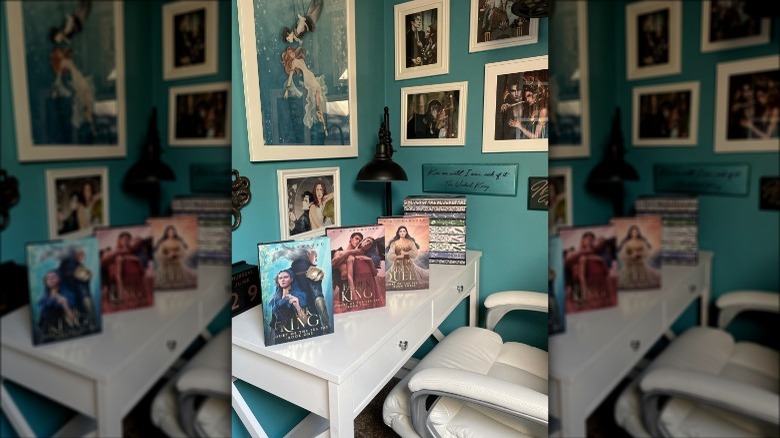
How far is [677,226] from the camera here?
62 cm

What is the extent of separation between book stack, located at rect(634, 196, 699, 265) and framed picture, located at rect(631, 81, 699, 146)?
0.24 ft

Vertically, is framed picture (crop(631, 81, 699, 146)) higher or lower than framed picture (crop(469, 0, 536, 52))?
lower

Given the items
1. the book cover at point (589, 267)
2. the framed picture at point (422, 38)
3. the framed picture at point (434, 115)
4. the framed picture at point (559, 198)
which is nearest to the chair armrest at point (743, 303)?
the book cover at point (589, 267)

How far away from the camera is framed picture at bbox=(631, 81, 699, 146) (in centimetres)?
61

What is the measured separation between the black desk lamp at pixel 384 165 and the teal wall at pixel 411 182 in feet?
0.03

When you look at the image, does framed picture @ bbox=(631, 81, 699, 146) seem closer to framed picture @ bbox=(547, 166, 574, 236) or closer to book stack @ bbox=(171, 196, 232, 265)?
framed picture @ bbox=(547, 166, 574, 236)

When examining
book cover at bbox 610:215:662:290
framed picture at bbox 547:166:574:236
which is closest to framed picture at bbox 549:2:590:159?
framed picture at bbox 547:166:574:236

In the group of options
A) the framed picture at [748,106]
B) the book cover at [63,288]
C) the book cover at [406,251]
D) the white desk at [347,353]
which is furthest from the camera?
the book cover at [406,251]

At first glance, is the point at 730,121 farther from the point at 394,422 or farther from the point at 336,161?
the point at 394,422

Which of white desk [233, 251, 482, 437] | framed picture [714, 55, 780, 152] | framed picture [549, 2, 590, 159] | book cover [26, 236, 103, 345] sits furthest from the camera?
white desk [233, 251, 482, 437]

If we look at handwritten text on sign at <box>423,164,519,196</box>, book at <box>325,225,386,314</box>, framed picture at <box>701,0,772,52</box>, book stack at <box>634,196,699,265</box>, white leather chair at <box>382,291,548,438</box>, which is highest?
framed picture at <box>701,0,772,52</box>

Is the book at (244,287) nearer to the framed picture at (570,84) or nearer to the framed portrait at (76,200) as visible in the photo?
the framed portrait at (76,200)

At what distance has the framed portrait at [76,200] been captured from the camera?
673 mm

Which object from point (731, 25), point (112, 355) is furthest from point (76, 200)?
point (731, 25)
